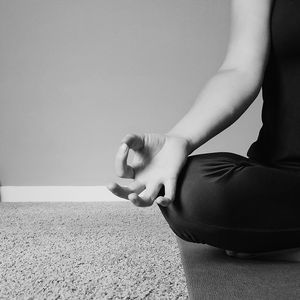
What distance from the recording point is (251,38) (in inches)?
38.9

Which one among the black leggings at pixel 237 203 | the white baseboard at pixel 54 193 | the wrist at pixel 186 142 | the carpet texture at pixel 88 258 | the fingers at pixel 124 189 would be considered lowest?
the white baseboard at pixel 54 193

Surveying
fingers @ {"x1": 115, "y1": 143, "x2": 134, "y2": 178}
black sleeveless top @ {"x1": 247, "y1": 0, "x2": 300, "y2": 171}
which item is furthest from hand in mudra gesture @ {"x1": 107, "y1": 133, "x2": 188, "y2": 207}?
black sleeveless top @ {"x1": 247, "y1": 0, "x2": 300, "y2": 171}

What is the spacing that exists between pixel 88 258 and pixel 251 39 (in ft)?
1.77

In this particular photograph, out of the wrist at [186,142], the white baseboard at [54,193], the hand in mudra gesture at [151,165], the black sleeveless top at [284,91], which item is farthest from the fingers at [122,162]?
the white baseboard at [54,193]

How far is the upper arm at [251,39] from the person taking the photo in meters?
0.97

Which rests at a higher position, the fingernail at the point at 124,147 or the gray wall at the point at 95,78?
the fingernail at the point at 124,147

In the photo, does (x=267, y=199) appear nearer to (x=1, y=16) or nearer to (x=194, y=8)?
(x=194, y=8)

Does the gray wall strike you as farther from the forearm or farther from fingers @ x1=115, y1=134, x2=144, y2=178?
fingers @ x1=115, y1=134, x2=144, y2=178

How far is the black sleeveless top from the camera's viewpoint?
36.0 inches

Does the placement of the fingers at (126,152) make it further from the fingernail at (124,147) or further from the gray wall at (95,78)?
the gray wall at (95,78)

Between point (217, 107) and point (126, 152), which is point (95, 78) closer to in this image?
point (217, 107)

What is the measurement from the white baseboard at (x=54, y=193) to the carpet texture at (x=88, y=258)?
0.53 m

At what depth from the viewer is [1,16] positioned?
204 centimetres

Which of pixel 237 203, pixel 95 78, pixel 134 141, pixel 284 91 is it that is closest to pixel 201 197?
pixel 237 203
